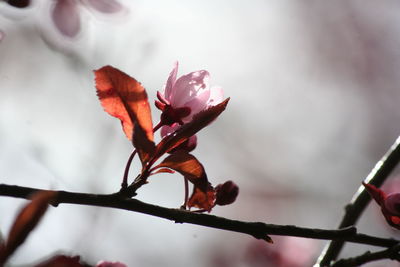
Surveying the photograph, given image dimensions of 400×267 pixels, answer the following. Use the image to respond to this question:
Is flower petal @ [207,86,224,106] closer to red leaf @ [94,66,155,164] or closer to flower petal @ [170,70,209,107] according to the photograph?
flower petal @ [170,70,209,107]

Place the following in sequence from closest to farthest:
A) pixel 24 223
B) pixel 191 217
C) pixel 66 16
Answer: pixel 24 223
pixel 191 217
pixel 66 16

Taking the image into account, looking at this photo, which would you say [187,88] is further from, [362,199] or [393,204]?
[362,199]

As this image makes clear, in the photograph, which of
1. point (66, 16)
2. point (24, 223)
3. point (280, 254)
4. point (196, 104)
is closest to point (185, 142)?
point (196, 104)

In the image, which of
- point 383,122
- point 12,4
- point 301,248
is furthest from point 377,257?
point 383,122

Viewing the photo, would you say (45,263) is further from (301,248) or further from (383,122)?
(383,122)

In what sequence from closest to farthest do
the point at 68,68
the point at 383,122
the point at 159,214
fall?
the point at 159,214, the point at 68,68, the point at 383,122

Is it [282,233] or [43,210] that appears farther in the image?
[282,233]
